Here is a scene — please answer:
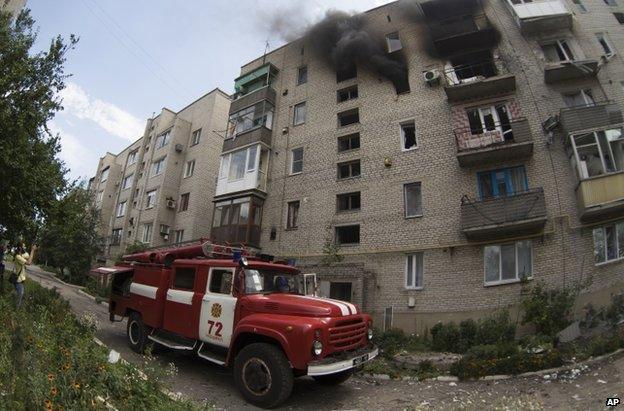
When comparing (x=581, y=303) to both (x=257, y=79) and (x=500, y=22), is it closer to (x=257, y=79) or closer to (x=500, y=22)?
(x=500, y=22)

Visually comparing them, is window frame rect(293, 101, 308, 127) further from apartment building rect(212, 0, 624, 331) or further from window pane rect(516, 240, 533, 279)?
window pane rect(516, 240, 533, 279)

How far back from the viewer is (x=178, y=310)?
8555mm

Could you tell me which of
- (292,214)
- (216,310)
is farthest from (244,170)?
(216,310)

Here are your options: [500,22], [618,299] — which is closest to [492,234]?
[618,299]

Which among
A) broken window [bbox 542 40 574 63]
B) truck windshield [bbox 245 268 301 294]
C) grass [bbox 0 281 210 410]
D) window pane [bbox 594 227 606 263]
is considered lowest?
grass [bbox 0 281 210 410]

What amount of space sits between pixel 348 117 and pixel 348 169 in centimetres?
351

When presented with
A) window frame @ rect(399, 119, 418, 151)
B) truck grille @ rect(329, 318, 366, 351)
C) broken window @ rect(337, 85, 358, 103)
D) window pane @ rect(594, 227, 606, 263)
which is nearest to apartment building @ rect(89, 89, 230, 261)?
broken window @ rect(337, 85, 358, 103)

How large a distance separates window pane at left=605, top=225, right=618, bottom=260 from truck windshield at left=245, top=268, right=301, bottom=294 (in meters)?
11.1

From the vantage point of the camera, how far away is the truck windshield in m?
7.60

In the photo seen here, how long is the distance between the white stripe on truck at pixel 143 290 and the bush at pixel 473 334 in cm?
912

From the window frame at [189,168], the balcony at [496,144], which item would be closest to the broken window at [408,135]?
the balcony at [496,144]

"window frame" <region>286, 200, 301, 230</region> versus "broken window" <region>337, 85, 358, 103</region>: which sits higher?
"broken window" <region>337, 85, 358, 103</region>

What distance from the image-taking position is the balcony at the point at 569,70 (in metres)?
15.0

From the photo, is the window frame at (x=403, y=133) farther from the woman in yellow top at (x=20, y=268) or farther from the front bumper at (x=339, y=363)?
the woman in yellow top at (x=20, y=268)
